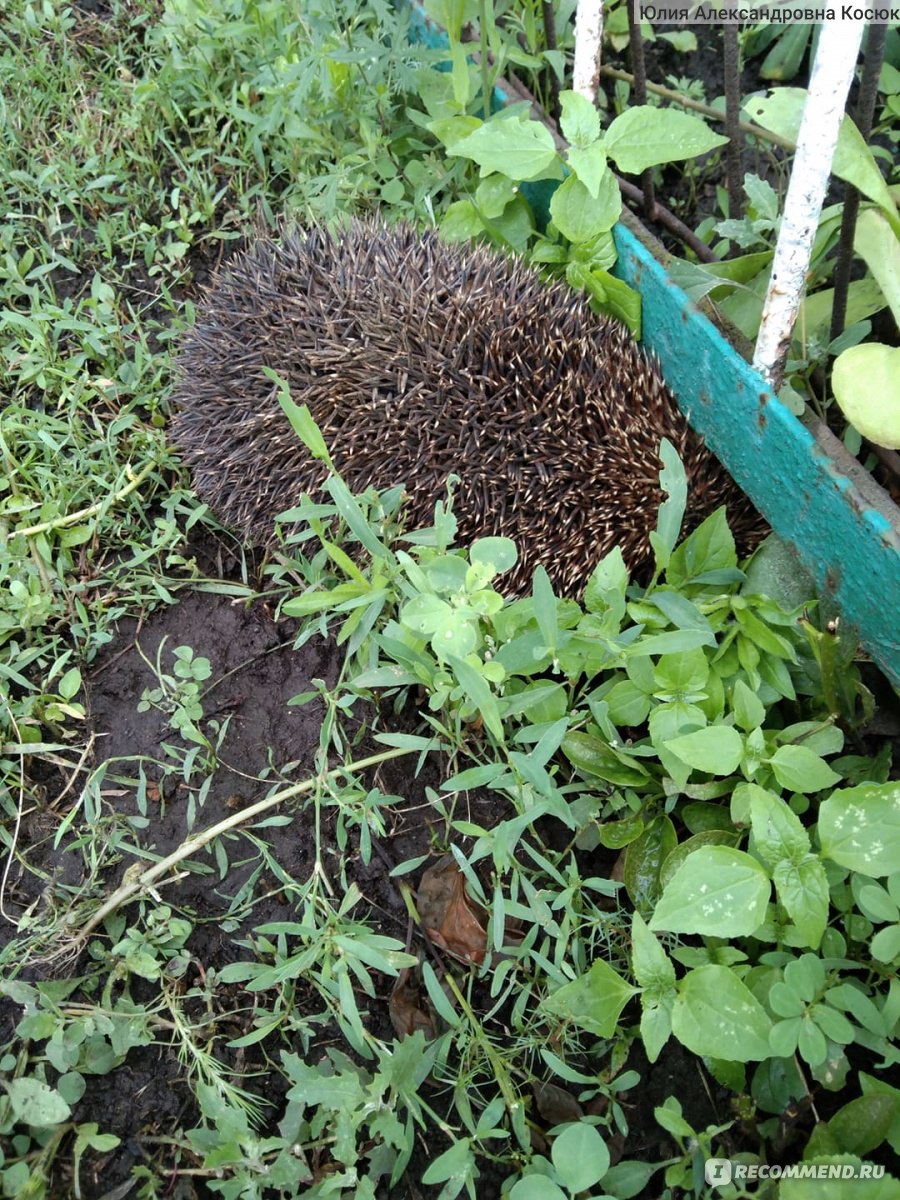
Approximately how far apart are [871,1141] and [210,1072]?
128 cm

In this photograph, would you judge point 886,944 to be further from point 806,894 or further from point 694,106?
point 694,106

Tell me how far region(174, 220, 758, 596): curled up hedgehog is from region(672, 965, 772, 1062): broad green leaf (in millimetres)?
1202

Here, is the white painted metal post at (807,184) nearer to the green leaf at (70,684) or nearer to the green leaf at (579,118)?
the green leaf at (579,118)

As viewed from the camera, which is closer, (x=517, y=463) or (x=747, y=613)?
(x=747, y=613)

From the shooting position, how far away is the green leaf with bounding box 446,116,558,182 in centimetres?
267

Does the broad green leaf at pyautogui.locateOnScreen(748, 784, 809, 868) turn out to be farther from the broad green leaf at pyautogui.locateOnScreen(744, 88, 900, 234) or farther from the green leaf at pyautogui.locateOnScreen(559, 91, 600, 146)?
the green leaf at pyautogui.locateOnScreen(559, 91, 600, 146)

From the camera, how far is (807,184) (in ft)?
6.82

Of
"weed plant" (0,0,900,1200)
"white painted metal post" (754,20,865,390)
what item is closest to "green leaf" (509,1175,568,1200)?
"weed plant" (0,0,900,1200)

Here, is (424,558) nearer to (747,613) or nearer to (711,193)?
(747,613)

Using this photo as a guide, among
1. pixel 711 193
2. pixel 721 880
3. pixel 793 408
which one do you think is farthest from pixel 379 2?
pixel 721 880

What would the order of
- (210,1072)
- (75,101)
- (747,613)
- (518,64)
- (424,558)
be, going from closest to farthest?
(210,1072)
(424,558)
(747,613)
(518,64)
(75,101)

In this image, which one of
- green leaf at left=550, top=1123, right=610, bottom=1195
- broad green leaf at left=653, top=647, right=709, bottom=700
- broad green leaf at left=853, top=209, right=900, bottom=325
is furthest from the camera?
broad green leaf at left=853, top=209, right=900, bottom=325

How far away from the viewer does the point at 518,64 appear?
3344 millimetres

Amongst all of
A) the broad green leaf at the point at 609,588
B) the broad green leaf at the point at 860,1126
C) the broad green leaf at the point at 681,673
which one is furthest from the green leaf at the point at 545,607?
the broad green leaf at the point at 860,1126
